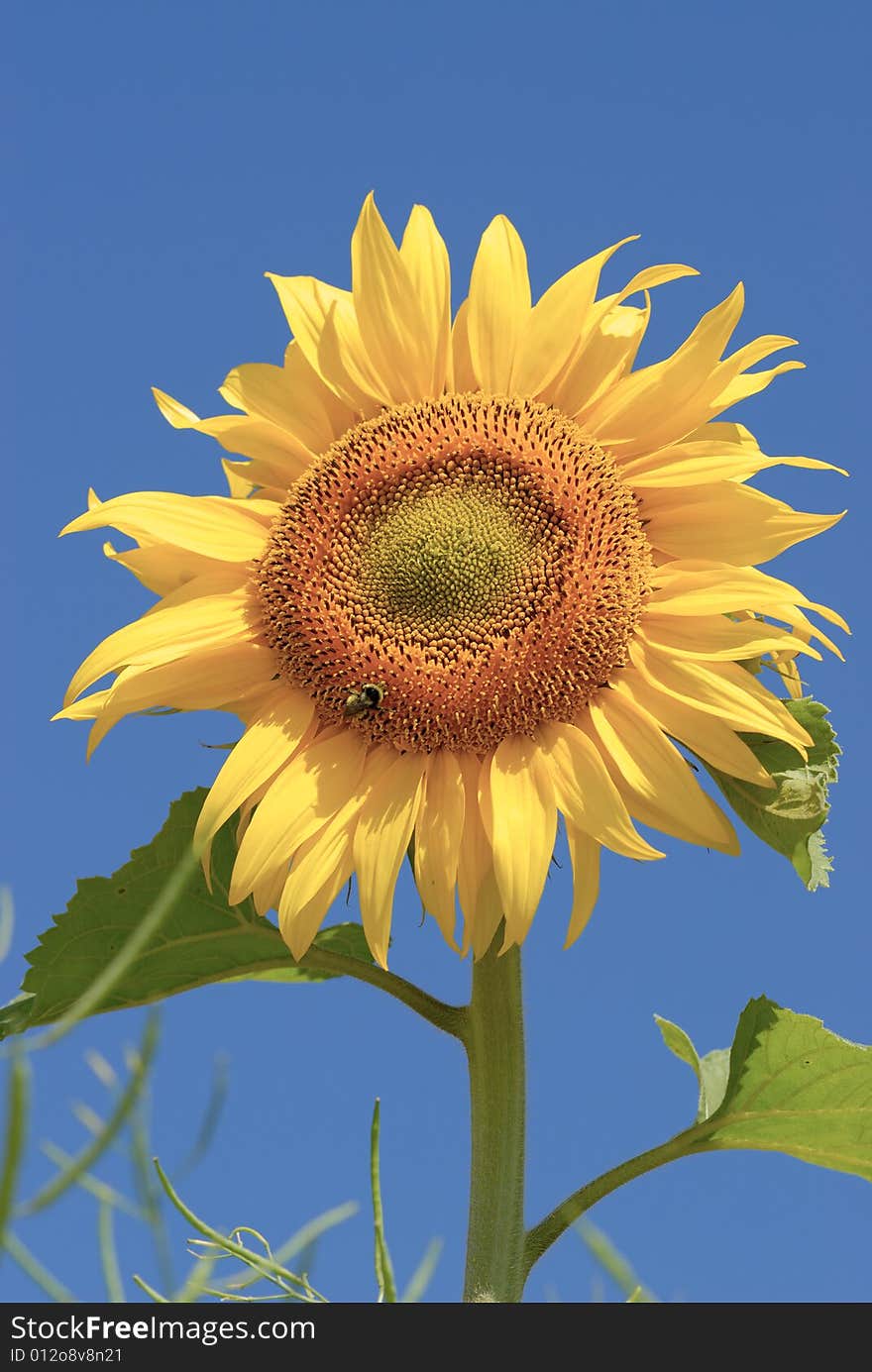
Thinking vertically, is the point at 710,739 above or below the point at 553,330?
below

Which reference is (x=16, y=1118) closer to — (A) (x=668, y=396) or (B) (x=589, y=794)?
(B) (x=589, y=794)

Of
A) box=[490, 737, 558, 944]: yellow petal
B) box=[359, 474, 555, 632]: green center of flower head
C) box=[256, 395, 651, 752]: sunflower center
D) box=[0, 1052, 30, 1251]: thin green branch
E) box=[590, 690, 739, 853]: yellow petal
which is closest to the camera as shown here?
box=[0, 1052, 30, 1251]: thin green branch

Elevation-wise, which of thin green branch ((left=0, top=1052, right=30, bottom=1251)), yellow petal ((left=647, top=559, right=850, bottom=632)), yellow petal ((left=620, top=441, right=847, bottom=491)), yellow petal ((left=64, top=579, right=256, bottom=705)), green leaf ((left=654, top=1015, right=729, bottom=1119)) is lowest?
thin green branch ((left=0, top=1052, right=30, bottom=1251))

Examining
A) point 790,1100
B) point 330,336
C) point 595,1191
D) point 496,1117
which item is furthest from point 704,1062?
point 330,336

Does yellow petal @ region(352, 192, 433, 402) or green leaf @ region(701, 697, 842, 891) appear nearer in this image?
green leaf @ region(701, 697, 842, 891)

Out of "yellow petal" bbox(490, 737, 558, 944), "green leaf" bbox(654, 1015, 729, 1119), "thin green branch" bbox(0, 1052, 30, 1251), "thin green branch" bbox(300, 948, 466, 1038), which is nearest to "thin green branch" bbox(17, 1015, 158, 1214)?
"thin green branch" bbox(0, 1052, 30, 1251)

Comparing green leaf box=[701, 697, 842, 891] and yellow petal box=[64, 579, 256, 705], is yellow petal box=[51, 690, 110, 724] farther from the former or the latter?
green leaf box=[701, 697, 842, 891]
